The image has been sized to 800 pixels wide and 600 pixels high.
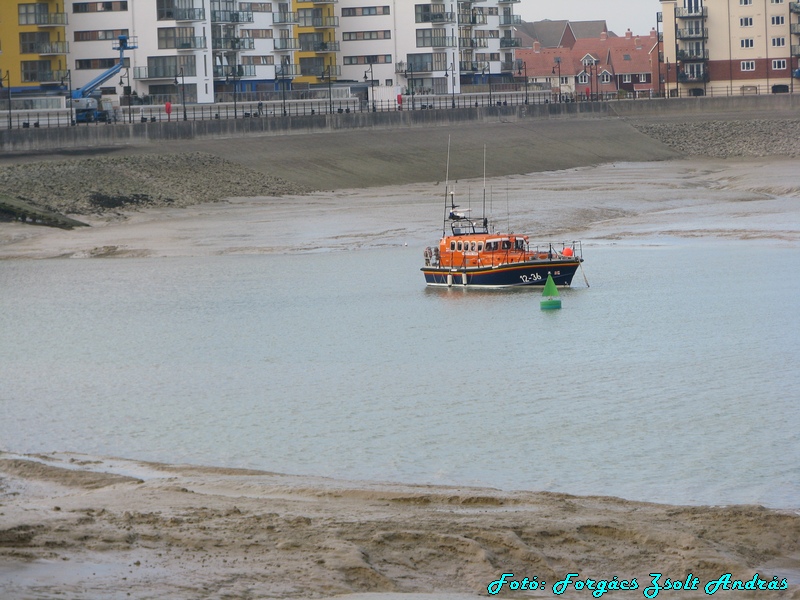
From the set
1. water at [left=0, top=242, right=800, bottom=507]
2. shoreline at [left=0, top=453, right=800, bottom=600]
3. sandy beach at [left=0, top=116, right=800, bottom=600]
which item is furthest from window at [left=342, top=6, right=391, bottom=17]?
shoreline at [left=0, top=453, right=800, bottom=600]

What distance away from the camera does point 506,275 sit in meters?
38.2

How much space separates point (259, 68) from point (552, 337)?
251ft

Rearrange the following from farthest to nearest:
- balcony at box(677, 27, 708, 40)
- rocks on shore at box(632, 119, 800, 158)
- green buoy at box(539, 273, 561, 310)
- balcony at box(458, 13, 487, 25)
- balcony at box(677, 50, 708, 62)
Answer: balcony at box(458, 13, 487, 25) → balcony at box(677, 50, 708, 62) → balcony at box(677, 27, 708, 40) → rocks on shore at box(632, 119, 800, 158) → green buoy at box(539, 273, 561, 310)

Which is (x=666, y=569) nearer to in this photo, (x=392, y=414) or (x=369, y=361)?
(x=392, y=414)

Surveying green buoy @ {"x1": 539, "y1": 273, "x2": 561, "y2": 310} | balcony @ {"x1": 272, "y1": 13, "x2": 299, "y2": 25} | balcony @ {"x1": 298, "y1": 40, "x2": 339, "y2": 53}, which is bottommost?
green buoy @ {"x1": 539, "y1": 273, "x2": 561, "y2": 310}

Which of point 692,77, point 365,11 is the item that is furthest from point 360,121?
point 692,77

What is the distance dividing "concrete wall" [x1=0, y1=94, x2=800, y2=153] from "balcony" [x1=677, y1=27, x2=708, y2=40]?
60.1 feet

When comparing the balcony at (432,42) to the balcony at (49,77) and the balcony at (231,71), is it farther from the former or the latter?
the balcony at (49,77)

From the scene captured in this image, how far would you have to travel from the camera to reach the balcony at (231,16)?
97500mm

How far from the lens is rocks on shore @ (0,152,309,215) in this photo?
57.7 meters

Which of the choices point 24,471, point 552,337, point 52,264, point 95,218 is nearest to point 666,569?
point 24,471

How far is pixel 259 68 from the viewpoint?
102688 millimetres

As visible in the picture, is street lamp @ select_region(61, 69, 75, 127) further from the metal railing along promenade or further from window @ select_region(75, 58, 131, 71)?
window @ select_region(75, 58, 131, 71)

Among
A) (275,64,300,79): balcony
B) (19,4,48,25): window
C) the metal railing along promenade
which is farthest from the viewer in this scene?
(275,64,300,79): balcony
